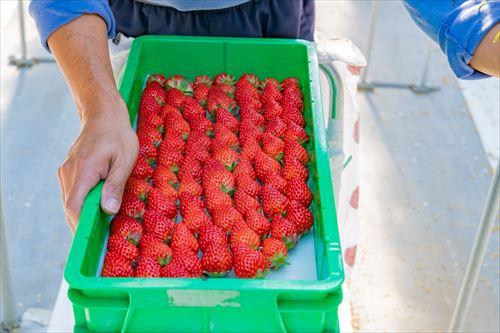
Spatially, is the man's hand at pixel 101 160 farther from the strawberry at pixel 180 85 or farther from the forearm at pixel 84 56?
the strawberry at pixel 180 85

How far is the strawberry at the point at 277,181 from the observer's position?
1324 millimetres

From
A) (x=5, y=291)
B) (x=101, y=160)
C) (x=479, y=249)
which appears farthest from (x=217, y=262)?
(x=5, y=291)

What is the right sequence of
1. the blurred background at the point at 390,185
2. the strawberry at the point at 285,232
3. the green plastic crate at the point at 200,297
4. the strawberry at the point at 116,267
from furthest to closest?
1. the blurred background at the point at 390,185
2. the strawberry at the point at 285,232
3. the strawberry at the point at 116,267
4. the green plastic crate at the point at 200,297

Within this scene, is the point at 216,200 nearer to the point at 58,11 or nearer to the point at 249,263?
the point at 249,263

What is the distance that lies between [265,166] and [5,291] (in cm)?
98

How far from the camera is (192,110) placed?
1527 millimetres

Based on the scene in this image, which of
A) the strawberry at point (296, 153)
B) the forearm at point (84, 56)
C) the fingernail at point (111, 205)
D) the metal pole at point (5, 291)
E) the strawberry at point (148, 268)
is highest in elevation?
the forearm at point (84, 56)

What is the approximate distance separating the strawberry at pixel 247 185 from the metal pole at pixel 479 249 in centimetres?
54

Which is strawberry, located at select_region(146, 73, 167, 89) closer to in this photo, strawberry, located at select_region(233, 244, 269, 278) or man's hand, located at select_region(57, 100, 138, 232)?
man's hand, located at select_region(57, 100, 138, 232)

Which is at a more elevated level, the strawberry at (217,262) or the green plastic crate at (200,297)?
the green plastic crate at (200,297)

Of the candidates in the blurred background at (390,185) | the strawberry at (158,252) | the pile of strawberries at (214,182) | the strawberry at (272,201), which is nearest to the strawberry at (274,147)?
the pile of strawberries at (214,182)

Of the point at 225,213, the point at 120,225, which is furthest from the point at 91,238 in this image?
the point at 225,213

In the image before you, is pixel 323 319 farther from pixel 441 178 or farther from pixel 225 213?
pixel 441 178

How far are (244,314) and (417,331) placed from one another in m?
1.31
